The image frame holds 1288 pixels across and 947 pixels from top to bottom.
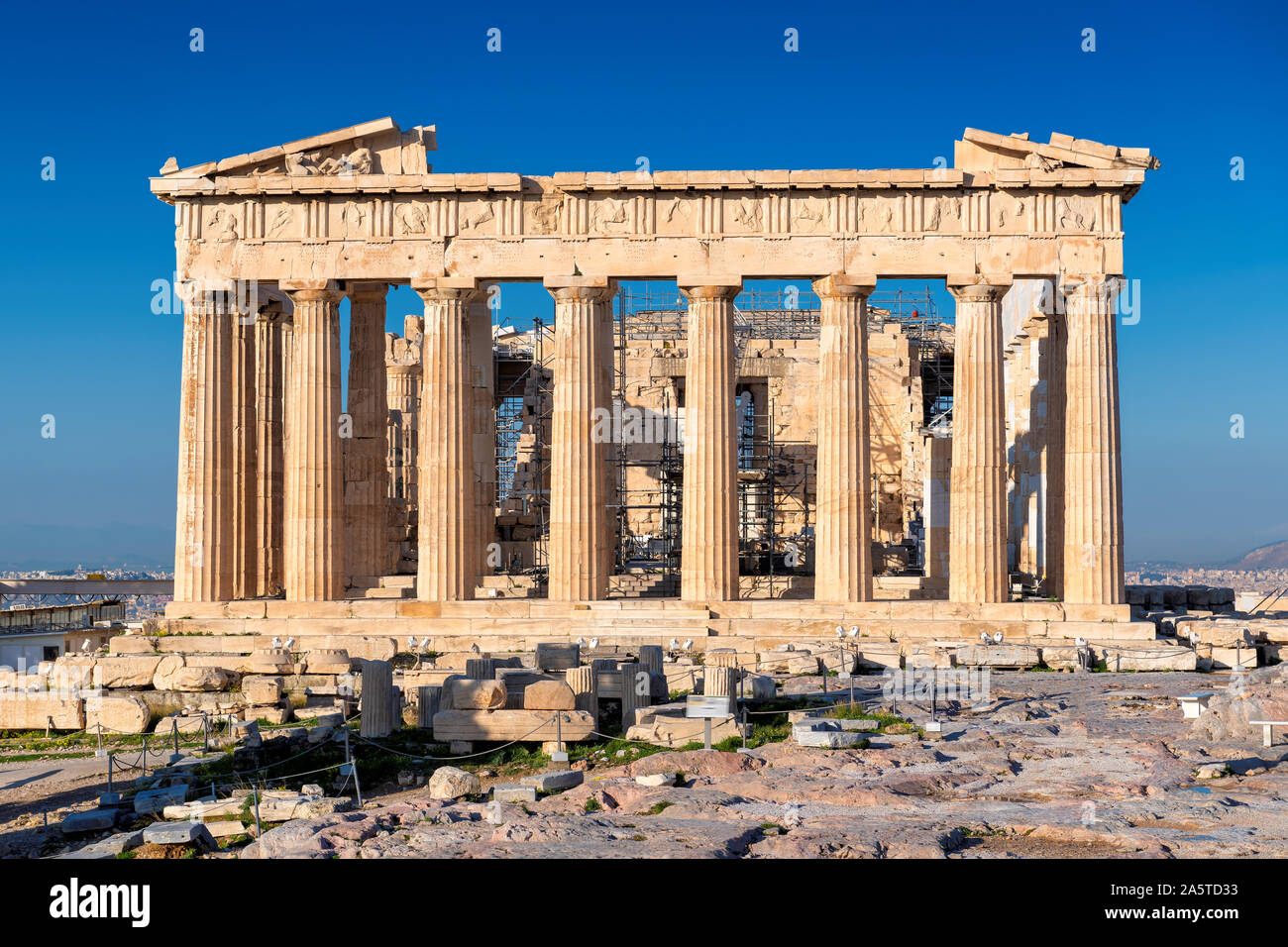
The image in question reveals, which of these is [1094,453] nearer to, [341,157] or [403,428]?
[341,157]

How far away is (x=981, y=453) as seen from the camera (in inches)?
1361

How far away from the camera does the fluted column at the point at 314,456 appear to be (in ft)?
116

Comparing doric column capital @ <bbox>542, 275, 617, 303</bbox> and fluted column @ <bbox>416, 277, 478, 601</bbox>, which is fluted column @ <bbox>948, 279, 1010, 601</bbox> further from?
fluted column @ <bbox>416, 277, 478, 601</bbox>

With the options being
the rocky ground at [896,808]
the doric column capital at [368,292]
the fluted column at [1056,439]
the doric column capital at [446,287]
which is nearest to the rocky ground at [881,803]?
the rocky ground at [896,808]

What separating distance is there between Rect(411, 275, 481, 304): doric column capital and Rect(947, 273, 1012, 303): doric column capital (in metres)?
12.5

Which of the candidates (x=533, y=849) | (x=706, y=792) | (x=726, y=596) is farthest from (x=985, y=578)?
(x=533, y=849)

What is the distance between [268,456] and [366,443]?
112 inches

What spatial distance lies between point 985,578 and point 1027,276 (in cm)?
793

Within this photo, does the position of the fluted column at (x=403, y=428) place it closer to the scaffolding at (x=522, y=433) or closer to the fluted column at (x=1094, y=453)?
the scaffolding at (x=522, y=433)

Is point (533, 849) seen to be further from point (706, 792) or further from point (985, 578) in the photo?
point (985, 578)

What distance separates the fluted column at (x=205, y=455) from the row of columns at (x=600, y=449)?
44 millimetres

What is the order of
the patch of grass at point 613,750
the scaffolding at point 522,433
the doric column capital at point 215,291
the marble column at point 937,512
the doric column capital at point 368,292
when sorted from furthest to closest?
the scaffolding at point 522,433
the marble column at point 937,512
the doric column capital at point 368,292
the doric column capital at point 215,291
the patch of grass at point 613,750

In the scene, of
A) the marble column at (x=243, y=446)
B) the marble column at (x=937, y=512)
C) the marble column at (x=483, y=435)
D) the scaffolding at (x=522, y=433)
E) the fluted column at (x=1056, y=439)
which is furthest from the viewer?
the scaffolding at (x=522, y=433)
